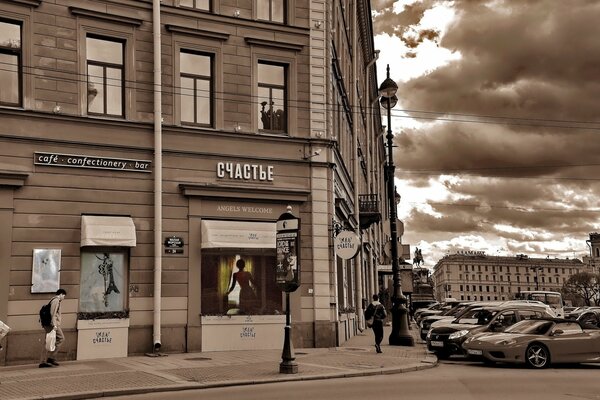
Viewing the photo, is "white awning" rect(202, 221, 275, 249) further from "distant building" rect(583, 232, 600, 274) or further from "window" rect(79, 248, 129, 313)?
"distant building" rect(583, 232, 600, 274)

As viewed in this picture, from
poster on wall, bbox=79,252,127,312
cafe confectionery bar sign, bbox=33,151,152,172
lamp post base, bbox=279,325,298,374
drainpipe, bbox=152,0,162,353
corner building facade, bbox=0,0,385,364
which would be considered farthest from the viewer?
drainpipe, bbox=152,0,162,353

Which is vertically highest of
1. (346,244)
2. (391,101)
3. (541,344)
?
(391,101)

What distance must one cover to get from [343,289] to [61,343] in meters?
11.7

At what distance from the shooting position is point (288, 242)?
15.4m

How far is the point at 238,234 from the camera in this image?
20438mm

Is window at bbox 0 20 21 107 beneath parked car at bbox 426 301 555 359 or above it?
above

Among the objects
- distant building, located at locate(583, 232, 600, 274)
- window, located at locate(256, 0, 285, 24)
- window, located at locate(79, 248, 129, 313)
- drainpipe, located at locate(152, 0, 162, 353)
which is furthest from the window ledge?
distant building, located at locate(583, 232, 600, 274)

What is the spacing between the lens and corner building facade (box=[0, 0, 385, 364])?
59.7ft

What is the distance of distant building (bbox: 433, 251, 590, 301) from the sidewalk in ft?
514

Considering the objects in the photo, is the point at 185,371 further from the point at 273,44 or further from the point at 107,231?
the point at 273,44

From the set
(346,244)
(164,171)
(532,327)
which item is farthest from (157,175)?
(532,327)

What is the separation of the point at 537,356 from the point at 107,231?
11578mm

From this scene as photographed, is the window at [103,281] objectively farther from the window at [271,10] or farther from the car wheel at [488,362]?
the car wheel at [488,362]

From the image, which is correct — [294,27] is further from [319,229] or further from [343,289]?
[343,289]
